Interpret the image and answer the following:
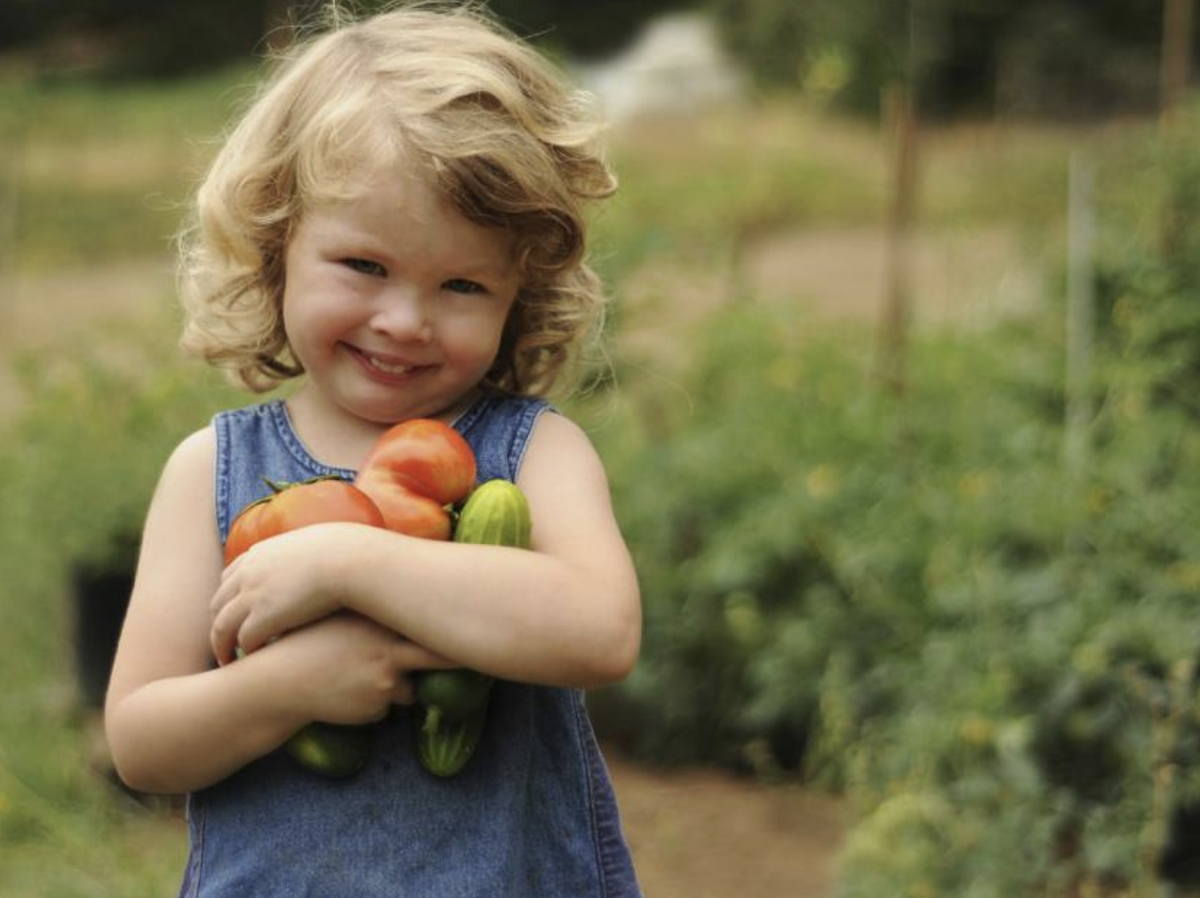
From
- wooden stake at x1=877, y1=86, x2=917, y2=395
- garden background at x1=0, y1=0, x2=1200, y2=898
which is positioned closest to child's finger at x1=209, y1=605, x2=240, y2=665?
garden background at x1=0, y1=0, x2=1200, y2=898

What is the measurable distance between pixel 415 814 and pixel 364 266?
47 cm

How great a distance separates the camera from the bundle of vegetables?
1447mm

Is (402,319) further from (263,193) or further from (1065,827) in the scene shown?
(1065,827)

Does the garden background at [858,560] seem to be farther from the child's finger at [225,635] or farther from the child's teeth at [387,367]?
the child's finger at [225,635]

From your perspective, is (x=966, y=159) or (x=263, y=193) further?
(x=966, y=159)

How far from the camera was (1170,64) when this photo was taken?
520 centimetres

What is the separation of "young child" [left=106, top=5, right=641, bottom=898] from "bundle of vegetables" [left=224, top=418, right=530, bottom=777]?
0.08 feet

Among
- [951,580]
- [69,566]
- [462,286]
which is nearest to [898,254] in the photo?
[951,580]

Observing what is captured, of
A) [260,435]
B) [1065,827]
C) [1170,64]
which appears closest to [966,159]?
[1170,64]

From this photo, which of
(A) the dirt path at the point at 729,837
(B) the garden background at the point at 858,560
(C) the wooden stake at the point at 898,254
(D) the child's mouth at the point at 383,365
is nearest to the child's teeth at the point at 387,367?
(D) the child's mouth at the point at 383,365

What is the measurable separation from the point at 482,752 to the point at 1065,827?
6.26 feet

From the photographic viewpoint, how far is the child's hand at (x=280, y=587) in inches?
55.4

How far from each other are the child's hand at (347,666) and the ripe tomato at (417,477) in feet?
0.30

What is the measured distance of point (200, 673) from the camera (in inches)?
59.8
